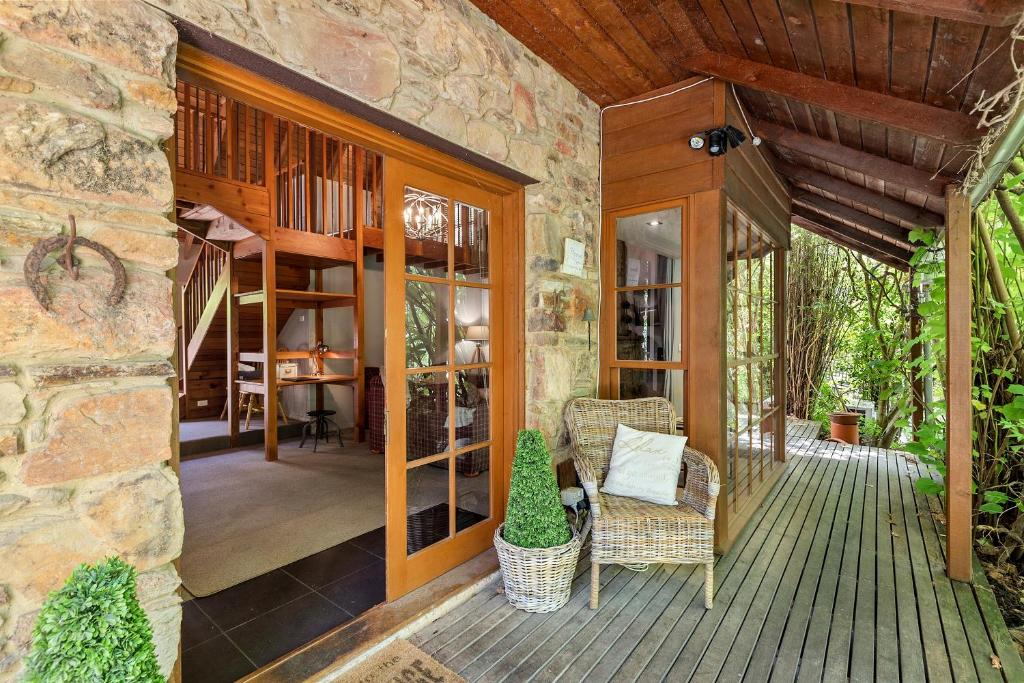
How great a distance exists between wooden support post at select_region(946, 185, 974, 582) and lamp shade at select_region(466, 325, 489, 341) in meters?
2.59

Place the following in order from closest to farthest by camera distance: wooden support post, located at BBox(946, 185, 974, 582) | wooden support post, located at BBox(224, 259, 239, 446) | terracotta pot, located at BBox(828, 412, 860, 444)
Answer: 1. wooden support post, located at BBox(946, 185, 974, 582)
2. wooden support post, located at BBox(224, 259, 239, 446)
3. terracotta pot, located at BBox(828, 412, 860, 444)

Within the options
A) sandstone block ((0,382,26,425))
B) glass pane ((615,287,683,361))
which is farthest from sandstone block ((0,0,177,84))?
glass pane ((615,287,683,361))

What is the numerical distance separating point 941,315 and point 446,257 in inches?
134

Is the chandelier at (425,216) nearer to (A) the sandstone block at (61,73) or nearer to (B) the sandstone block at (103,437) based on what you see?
(A) the sandstone block at (61,73)

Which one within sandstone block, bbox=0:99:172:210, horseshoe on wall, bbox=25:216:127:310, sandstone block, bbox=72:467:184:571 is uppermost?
sandstone block, bbox=0:99:172:210

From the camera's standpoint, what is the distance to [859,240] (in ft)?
16.9

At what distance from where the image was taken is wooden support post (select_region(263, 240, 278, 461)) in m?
4.94

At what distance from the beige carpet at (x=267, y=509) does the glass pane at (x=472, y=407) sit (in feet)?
3.98

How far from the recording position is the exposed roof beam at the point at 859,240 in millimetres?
5035

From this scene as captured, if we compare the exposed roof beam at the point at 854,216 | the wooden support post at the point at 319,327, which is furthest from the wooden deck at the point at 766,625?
the wooden support post at the point at 319,327

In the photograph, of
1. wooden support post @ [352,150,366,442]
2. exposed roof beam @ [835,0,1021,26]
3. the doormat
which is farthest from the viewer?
wooden support post @ [352,150,366,442]

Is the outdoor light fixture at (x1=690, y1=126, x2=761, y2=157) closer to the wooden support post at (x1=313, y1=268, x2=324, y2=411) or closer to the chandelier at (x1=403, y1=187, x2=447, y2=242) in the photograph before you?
the chandelier at (x1=403, y1=187, x2=447, y2=242)

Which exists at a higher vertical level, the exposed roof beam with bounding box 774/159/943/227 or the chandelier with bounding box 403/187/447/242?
the exposed roof beam with bounding box 774/159/943/227

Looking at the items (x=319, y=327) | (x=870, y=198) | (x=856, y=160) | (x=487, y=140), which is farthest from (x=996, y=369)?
(x=319, y=327)
